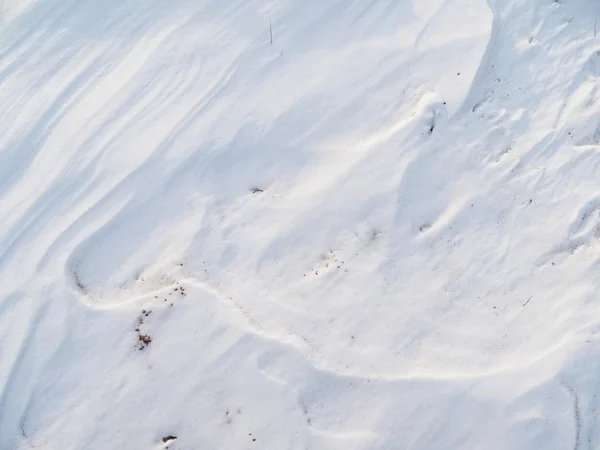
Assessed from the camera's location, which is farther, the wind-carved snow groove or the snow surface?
the snow surface

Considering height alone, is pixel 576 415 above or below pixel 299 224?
below

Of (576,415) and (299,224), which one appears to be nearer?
(576,415)

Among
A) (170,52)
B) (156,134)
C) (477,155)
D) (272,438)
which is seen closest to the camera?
(272,438)

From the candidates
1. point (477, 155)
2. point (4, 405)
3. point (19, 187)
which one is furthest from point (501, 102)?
point (4, 405)

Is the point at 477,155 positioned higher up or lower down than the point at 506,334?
higher up

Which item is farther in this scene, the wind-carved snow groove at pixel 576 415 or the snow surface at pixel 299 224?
the snow surface at pixel 299 224

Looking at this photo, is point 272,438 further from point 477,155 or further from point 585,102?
point 585,102

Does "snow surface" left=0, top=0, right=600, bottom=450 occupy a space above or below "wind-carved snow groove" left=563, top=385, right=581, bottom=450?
above

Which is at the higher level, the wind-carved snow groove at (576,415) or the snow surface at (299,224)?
the snow surface at (299,224)
